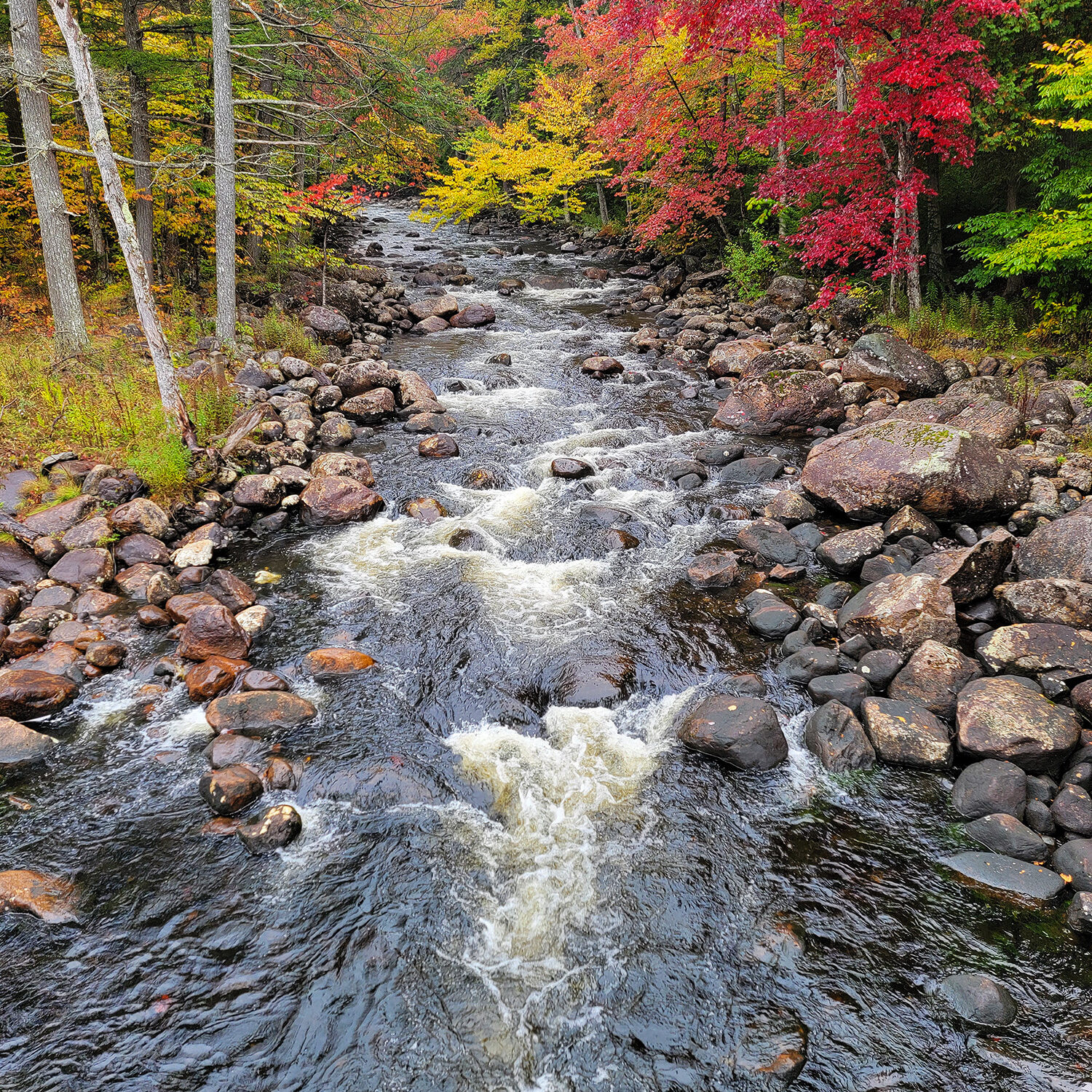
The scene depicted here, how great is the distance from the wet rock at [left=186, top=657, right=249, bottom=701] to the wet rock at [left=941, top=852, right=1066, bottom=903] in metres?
6.53

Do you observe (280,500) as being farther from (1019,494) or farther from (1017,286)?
(1017,286)

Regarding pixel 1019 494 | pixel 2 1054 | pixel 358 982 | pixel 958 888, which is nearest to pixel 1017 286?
pixel 1019 494

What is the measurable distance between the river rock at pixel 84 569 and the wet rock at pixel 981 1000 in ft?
30.0

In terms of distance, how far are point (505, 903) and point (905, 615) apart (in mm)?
4752

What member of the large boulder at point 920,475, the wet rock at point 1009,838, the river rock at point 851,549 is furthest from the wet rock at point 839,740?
the large boulder at point 920,475

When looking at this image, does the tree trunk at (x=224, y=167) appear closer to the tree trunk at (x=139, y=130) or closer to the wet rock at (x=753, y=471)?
the tree trunk at (x=139, y=130)

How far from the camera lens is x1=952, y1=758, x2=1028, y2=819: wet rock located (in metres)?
5.21

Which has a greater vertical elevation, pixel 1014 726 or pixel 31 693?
pixel 31 693

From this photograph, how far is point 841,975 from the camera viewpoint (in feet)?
14.4

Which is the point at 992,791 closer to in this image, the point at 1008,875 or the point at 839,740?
the point at 1008,875

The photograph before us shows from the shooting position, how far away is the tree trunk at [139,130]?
1328 cm

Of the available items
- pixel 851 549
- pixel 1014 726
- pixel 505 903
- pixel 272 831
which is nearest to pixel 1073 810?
pixel 1014 726

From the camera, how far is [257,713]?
246 inches

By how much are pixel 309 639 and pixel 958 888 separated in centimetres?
646
